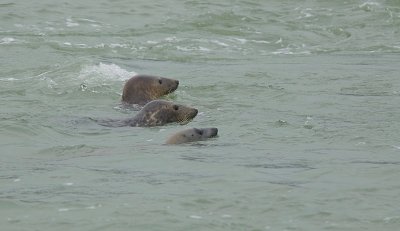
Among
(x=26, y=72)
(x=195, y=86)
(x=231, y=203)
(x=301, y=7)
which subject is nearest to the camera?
(x=231, y=203)

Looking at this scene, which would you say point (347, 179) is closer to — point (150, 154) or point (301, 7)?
point (150, 154)

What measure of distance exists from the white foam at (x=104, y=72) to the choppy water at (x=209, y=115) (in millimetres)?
30

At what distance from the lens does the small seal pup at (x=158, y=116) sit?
11289mm

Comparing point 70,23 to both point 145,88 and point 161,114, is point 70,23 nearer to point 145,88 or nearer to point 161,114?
point 145,88

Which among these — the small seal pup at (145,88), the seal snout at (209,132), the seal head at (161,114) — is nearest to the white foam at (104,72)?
the small seal pup at (145,88)

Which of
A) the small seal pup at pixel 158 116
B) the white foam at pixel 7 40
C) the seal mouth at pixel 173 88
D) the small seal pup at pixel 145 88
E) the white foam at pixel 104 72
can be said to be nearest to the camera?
the small seal pup at pixel 158 116

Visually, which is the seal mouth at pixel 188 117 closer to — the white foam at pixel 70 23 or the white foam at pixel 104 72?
the white foam at pixel 104 72

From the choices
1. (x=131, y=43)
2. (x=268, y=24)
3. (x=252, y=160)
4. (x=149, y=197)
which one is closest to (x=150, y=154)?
(x=252, y=160)

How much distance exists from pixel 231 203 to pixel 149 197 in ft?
2.02

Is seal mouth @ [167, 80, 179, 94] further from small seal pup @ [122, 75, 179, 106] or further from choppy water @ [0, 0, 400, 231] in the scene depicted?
choppy water @ [0, 0, 400, 231]

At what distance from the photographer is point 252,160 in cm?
920

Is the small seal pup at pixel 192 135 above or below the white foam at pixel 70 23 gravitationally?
below

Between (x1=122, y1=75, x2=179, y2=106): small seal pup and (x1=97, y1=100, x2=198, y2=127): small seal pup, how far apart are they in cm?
127

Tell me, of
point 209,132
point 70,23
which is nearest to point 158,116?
point 209,132
